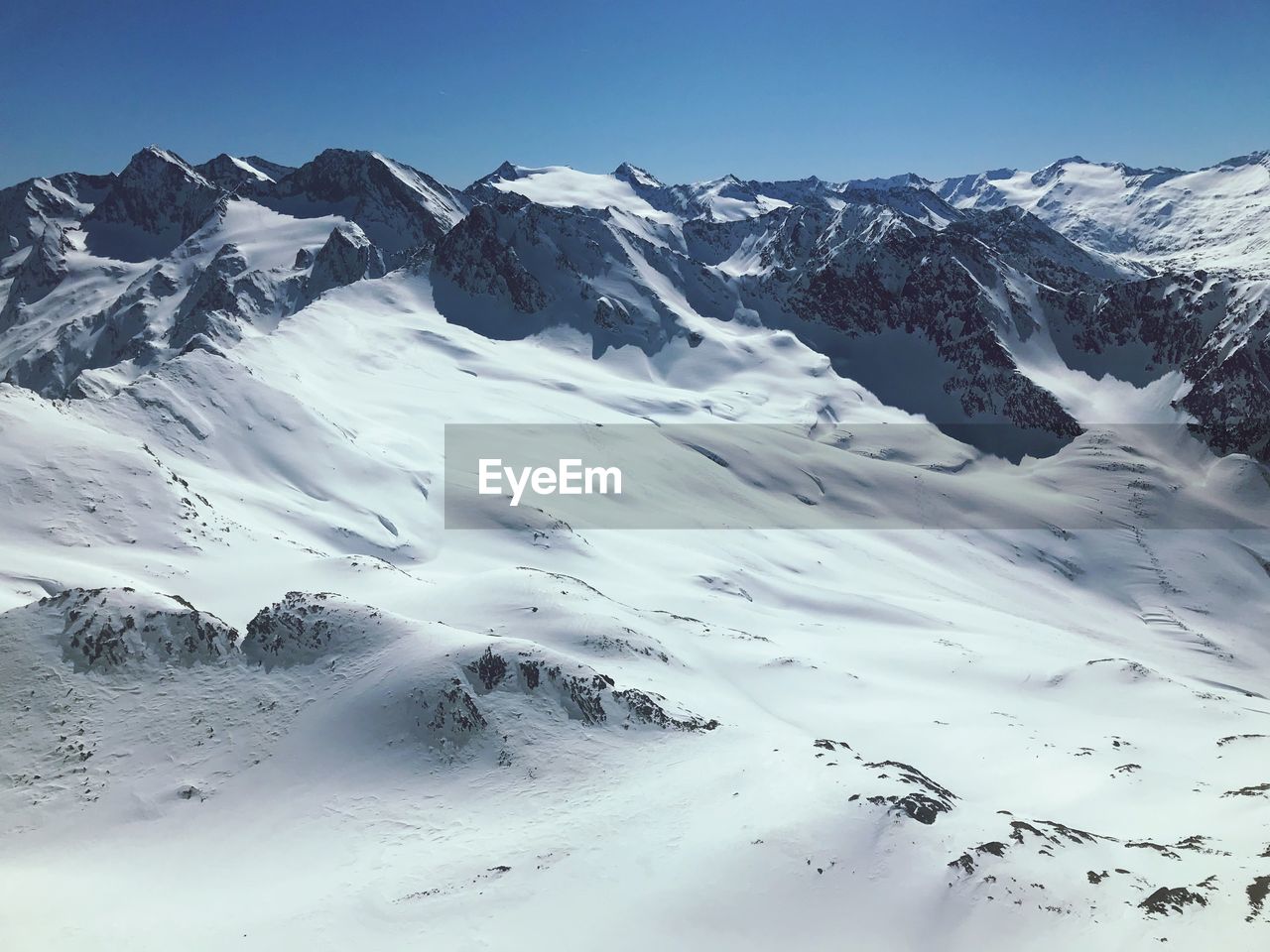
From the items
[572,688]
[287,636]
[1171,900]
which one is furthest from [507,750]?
[1171,900]

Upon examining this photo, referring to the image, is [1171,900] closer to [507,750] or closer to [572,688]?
[572,688]

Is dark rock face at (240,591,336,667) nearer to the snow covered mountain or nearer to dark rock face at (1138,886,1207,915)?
the snow covered mountain

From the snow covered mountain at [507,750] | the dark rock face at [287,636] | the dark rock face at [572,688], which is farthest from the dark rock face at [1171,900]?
the dark rock face at [287,636]

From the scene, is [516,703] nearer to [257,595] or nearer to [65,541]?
[257,595]

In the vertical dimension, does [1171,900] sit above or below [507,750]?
above

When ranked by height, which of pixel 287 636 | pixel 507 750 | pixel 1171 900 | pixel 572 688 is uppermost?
pixel 287 636

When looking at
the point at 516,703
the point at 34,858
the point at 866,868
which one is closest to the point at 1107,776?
the point at 866,868

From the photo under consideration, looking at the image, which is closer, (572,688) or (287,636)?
(572,688)

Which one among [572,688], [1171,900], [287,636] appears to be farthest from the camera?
[287,636]

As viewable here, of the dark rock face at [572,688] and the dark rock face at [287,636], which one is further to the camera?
the dark rock face at [287,636]

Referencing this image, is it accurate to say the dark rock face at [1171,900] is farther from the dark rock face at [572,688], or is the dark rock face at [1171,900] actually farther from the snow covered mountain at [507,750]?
the dark rock face at [572,688]

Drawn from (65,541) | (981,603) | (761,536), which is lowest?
(981,603)
